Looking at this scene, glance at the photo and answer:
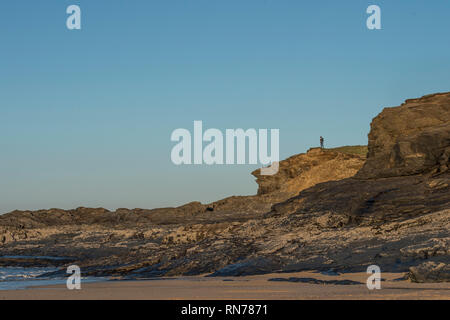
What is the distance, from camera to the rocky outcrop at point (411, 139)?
82.8 ft

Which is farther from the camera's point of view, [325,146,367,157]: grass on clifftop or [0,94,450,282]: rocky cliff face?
[325,146,367,157]: grass on clifftop

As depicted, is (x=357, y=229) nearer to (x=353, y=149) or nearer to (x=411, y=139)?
(x=411, y=139)

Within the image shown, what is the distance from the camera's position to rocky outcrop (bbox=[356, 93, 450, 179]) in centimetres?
2525

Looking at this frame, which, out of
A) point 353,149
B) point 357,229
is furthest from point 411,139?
point 353,149

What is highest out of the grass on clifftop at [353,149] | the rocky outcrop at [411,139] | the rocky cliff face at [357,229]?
the grass on clifftop at [353,149]

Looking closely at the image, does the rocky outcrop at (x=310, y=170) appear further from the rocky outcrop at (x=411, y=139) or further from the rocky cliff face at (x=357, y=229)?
the rocky outcrop at (x=411, y=139)

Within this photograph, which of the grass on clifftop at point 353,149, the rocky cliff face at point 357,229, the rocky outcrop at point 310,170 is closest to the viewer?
the rocky cliff face at point 357,229

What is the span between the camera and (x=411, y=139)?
86.1ft

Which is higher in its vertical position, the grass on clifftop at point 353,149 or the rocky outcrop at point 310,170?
the grass on clifftop at point 353,149

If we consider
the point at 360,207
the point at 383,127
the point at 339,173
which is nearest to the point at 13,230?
the point at 339,173

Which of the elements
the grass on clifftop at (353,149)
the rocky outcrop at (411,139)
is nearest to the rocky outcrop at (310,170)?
the grass on clifftop at (353,149)

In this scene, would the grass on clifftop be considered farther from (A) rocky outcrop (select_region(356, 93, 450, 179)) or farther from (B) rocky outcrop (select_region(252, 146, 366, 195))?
(A) rocky outcrop (select_region(356, 93, 450, 179))

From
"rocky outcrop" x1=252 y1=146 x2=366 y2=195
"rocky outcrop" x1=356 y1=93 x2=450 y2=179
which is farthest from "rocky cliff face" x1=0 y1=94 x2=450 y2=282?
"rocky outcrop" x1=252 y1=146 x2=366 y2=195
